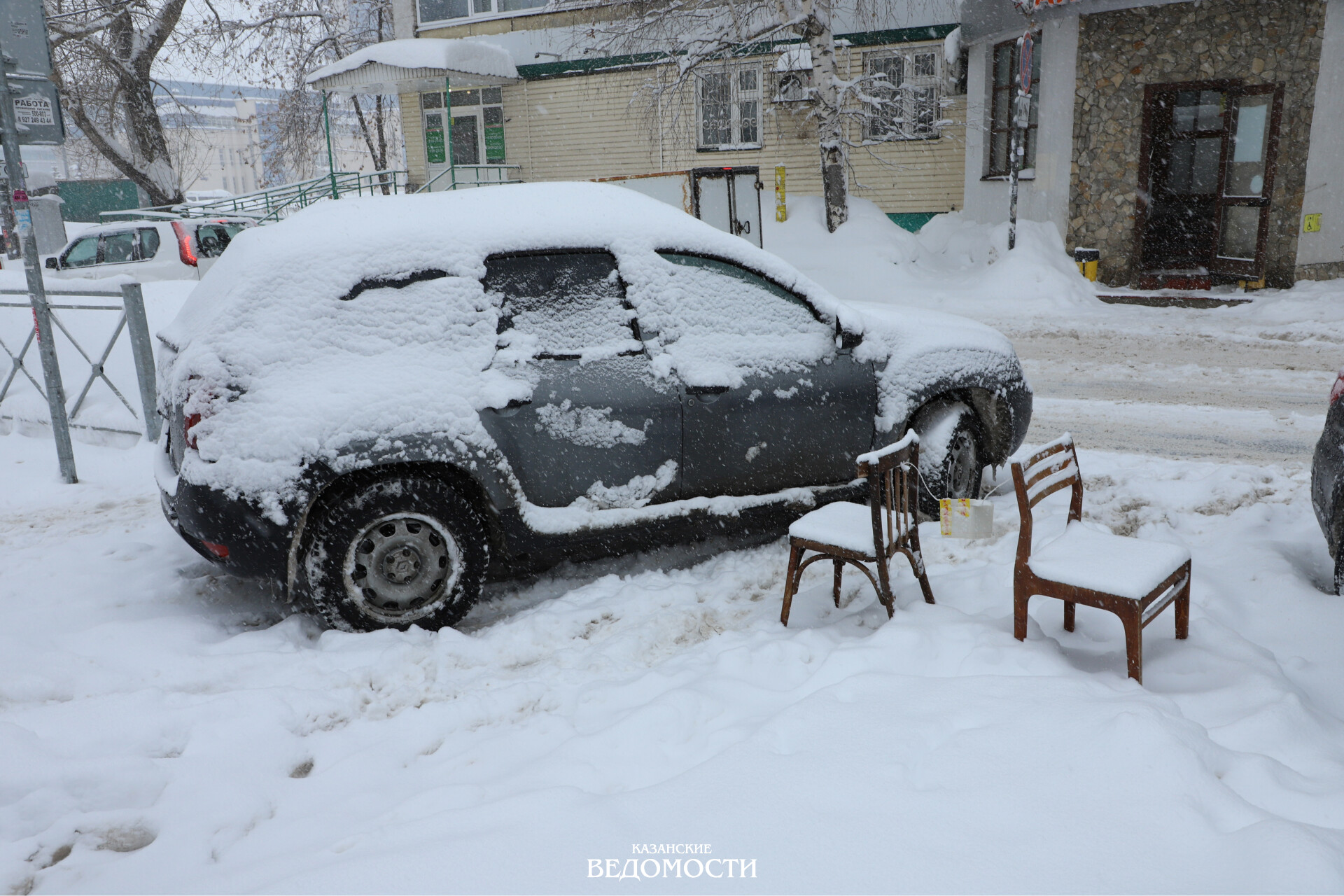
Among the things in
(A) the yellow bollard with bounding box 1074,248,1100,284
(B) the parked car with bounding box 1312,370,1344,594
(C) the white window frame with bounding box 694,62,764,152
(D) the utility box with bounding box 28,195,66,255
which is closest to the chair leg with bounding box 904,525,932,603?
(B) the parked car with bounding box 1312,370,1344,594

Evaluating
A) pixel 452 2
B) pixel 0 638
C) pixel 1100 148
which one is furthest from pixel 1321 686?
pixel 452 2

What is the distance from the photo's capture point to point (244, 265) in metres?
3.96

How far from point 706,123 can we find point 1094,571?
1961 cm

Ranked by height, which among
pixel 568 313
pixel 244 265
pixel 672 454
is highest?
pixel 244 265

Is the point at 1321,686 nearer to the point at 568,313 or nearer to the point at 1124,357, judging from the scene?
the point at 568,313

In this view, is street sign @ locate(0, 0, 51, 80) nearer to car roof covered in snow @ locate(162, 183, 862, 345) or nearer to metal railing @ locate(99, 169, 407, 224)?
car roof covered in snow @ locate(162, 183, 862, 345)

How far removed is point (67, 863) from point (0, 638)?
177cm

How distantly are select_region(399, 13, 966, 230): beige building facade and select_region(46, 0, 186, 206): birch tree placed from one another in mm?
5864

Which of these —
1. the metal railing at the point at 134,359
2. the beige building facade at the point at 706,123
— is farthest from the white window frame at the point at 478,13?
the metal railing at the point at 134,359

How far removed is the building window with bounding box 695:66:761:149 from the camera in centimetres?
2080

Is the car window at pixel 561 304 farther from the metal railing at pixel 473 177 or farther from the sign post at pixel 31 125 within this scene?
the metal railing at pixel 473 177

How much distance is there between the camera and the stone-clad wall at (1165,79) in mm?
12852

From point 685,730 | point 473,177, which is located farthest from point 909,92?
point 685,730

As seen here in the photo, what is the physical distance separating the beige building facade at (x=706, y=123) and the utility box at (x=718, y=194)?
2280 millimetres
